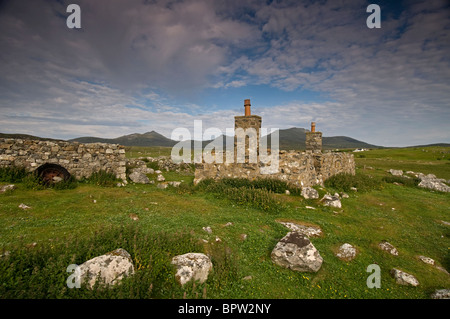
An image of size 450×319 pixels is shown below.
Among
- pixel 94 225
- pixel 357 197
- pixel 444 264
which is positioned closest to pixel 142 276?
pixel 94 225

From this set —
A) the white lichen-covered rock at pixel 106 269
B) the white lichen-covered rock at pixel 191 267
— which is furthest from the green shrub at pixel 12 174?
the white lichen-covered rock at pixel 191 267

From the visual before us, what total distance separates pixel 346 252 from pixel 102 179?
498 inches

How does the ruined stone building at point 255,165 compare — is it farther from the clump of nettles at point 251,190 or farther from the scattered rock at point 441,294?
the scattered rock at point 441,294

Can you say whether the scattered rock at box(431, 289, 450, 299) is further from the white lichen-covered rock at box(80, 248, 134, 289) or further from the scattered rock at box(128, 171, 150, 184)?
the scattered rock at box(128, 171, 150, 184)

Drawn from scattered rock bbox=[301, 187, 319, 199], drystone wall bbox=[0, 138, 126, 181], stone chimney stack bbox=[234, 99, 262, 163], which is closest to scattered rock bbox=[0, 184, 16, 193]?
drystone wall bbox=[0, 138, 126, 181]

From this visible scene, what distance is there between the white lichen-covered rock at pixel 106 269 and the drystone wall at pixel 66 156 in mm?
10369

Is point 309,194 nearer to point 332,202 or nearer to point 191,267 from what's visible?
point 332,202

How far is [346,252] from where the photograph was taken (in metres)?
5.62

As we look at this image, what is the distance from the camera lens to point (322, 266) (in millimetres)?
4957

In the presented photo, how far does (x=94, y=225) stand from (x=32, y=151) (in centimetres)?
838

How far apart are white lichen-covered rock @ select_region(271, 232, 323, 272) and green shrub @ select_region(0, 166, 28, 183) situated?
12527mm

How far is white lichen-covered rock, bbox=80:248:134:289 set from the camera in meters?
3.36

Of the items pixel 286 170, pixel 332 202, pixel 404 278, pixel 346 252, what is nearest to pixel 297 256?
pixel 346 252
